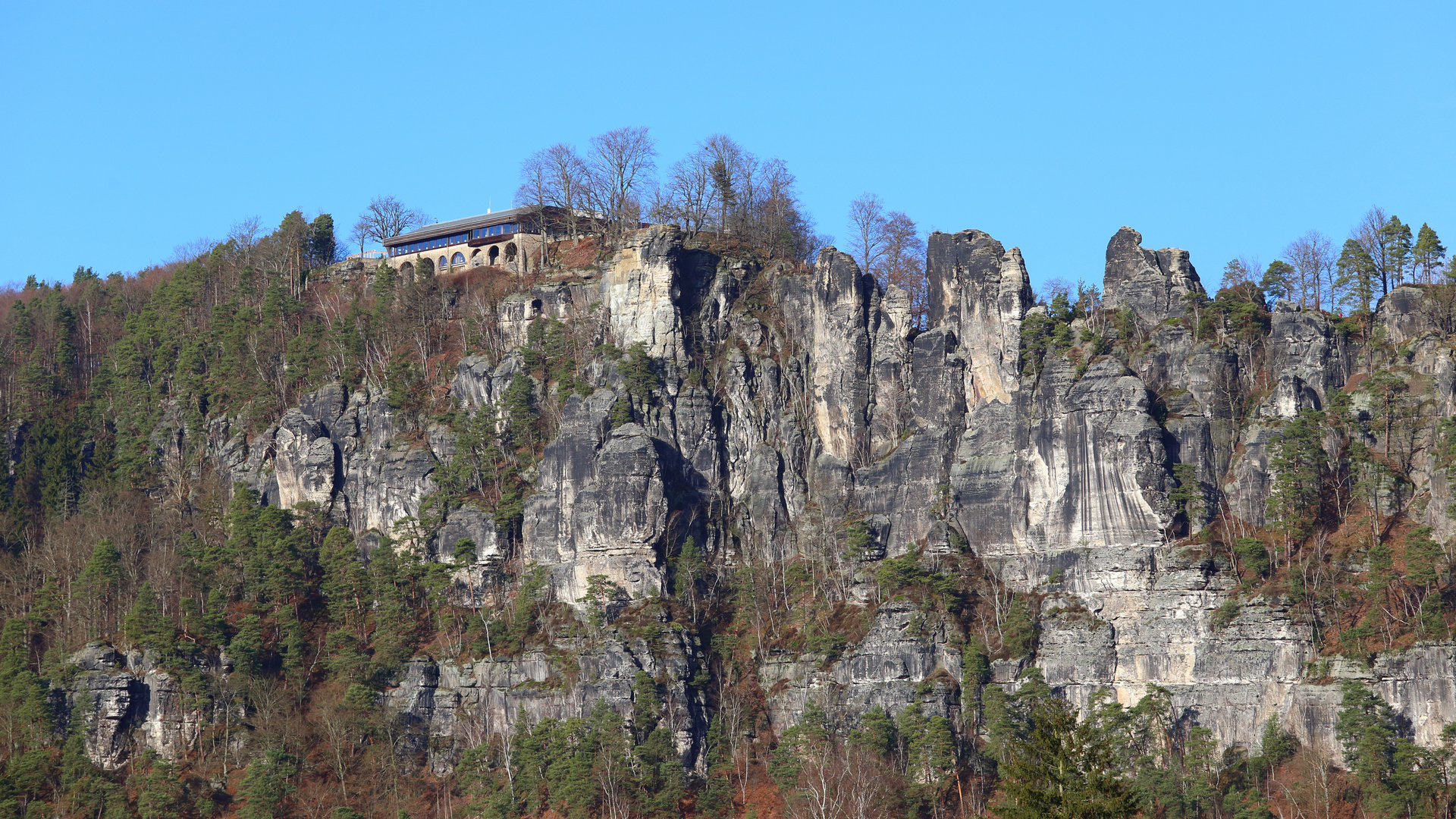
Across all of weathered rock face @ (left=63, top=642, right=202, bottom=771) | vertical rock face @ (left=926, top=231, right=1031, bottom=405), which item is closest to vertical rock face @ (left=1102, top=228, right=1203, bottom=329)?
vertical rock face @ (left=926, top=231, right=1031, bottom=405)


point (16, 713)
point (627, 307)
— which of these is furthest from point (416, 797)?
point (627, 307)

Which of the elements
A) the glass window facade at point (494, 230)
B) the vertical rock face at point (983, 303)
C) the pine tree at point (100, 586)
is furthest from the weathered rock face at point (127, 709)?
the vertical rock face at point (983, 303)

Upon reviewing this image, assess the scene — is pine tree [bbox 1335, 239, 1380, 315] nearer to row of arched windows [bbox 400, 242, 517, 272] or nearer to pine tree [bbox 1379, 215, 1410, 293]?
pine tree [bbox 1379, 215, 1410, 293]

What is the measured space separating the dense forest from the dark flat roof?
260 cm

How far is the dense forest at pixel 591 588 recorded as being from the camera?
81812 millimetres

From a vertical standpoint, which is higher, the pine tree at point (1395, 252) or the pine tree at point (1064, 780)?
the pine tree at point (1395, 252)

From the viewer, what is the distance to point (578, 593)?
96.3m

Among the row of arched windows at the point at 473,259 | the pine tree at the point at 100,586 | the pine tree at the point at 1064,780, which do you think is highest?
the row of arched windows at the point at 473,259

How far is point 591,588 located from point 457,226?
114 feet

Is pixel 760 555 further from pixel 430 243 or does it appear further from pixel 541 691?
pixel 430 243

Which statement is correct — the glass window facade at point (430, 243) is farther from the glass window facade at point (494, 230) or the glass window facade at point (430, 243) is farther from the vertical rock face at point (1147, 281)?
the vertical rock face at point (1147, 281)

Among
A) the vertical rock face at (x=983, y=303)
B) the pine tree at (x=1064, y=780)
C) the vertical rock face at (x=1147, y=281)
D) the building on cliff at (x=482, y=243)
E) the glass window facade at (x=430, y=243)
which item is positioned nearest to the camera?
the pine tree at (x=1064, y=780)

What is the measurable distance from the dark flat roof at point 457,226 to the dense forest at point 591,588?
8.53ft

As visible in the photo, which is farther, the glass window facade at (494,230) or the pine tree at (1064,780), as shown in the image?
the glass window facade at (494,230)
